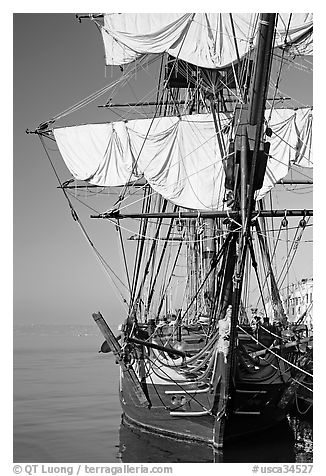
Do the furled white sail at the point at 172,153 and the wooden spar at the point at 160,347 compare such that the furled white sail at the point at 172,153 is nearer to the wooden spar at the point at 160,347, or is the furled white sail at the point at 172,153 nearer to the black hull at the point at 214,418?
the wooden spar at the point at 160,347

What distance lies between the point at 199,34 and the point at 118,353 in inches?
397

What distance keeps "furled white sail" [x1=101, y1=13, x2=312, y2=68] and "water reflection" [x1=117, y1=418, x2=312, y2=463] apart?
10.9 m

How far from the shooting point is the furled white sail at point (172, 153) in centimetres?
1958

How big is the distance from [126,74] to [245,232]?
11003 mm

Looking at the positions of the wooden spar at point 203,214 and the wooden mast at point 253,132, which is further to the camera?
the wooden spar at point 203,214

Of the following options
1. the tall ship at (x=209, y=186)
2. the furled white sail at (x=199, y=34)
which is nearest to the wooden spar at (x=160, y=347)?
the tall ship at (x=209, y=186)

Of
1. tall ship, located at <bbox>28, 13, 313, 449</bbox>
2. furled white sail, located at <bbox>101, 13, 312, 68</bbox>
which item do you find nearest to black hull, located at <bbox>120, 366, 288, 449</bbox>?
tall ship, located at <bbox>28, 13, 313, 449</bbox>

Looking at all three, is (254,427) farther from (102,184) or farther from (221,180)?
(102,184)

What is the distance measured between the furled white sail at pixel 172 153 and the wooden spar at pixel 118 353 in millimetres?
4819

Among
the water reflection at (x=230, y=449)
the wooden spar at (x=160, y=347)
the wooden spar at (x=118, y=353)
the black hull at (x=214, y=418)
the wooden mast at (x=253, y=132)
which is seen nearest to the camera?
the wooden mast at (x=253, y=132)

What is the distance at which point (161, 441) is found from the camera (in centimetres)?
1520

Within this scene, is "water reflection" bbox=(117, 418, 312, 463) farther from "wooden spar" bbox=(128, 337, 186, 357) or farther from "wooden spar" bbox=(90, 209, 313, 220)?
"wooden spar" bbox=(90, 209, 313, 220)

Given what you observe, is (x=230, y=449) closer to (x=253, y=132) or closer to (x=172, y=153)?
(x=253, y=132)
